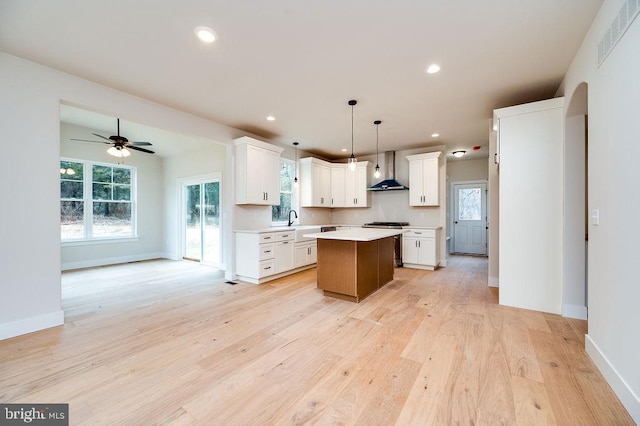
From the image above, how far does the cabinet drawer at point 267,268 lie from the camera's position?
4.48 meters

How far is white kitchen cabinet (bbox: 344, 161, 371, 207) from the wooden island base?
270cm

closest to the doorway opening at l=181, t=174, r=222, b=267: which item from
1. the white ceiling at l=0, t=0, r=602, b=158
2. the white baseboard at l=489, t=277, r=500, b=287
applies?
the white ceiling at l=0, t=0, r=602, b=158

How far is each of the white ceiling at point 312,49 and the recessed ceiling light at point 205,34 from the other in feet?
0.16

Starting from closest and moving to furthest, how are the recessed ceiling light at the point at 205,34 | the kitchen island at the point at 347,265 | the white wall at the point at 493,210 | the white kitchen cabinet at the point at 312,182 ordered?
the recessed ceiling light at the point at 205,34, the kitchen island at the point at 347,265, the white wall at the point at 493,210, the white kitchen cabinet at the point at 312,182

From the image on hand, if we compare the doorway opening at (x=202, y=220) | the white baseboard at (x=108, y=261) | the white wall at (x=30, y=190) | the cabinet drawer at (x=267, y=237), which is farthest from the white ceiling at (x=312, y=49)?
the white baseboard at (x=108, y=261)

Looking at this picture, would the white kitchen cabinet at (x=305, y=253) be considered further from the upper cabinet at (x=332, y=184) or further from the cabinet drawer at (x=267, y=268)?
the upper cabinet at (x=332, y=184)

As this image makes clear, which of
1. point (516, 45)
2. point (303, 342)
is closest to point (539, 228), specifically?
point (516, 45)

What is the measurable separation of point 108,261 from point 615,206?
8.34m

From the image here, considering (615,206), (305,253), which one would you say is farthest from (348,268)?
(615,206)

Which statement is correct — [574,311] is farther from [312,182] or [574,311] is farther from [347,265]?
[312,182]

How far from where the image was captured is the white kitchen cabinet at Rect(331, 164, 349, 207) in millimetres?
6824

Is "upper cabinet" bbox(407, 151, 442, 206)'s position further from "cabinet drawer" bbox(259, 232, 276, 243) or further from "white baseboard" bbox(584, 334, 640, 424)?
"white baseboard" bbox(584, 334, 640, 424)

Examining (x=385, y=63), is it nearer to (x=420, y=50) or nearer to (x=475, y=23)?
(x=420, y=50)

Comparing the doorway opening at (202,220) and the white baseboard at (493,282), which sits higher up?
the doorway opening at (202,220)
